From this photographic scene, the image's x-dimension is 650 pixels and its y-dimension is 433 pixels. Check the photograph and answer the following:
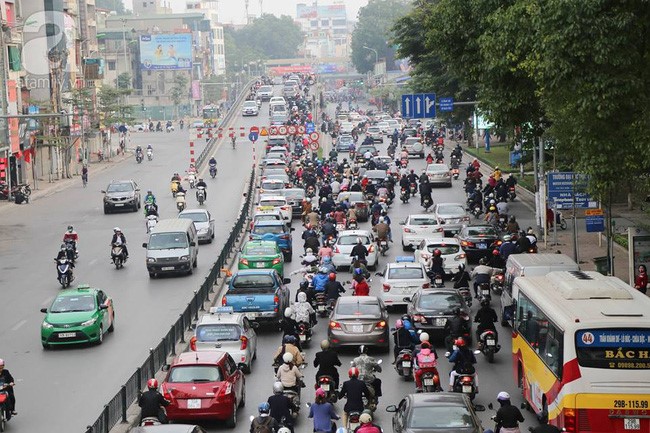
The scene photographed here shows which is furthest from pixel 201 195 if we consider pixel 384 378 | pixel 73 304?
pixel 384 378

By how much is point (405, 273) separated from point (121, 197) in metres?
32.2

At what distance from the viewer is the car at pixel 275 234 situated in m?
45.8

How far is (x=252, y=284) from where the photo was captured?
107 ft

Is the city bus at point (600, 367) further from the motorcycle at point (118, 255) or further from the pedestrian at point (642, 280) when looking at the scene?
the motorcycle at point (118, 255)

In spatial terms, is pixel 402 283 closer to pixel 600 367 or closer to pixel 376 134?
pixel 600 367

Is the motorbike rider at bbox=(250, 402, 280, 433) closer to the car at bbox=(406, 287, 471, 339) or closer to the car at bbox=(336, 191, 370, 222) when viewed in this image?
the car at bbox=(406, 287, 471, 339)

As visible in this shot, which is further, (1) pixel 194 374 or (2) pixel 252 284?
(2) pixel 252 284

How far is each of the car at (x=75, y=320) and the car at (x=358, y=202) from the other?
84.8 ft

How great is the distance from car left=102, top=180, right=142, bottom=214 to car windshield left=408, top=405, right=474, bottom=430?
47141 mm

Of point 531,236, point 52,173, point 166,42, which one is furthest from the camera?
point 166,42

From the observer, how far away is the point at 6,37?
78500 mm

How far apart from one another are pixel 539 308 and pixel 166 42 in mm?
154892

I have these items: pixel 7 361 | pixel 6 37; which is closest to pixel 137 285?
pixel 7 361

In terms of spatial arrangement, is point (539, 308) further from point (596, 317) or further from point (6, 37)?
point (6, 37)
